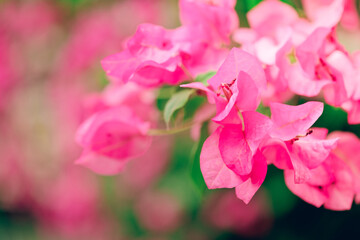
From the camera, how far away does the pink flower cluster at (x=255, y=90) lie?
1.03 feet

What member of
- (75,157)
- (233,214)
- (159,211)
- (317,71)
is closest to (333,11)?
(317,71)

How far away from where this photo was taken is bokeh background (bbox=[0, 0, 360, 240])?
0.82 m

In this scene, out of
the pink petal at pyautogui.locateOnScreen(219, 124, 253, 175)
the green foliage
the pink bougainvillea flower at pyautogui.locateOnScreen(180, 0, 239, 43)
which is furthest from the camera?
the green foliage

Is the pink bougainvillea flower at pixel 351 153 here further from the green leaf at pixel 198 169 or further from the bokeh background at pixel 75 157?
the bokeh background at pixel 75 157

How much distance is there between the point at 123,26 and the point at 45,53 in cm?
22

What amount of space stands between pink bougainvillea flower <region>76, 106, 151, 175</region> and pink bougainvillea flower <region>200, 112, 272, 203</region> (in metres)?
0.14

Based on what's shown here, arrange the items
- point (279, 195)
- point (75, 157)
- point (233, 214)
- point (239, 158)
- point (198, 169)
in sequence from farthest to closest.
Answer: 1. point (75, 157)
2. point (233, 214)
3. point (279, 195)
4. point (198, 169)
5. point (239, 158)

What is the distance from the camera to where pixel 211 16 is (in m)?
0.42

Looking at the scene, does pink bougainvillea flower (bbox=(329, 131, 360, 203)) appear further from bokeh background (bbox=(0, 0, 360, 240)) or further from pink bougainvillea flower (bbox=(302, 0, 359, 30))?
bokeh background (bbox=(0, 0, 360, 240))

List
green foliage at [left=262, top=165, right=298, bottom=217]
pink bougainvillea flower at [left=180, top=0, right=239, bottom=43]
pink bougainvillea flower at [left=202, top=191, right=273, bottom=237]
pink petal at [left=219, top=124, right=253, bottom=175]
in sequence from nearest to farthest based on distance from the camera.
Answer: pink petal at [left=219, top=124, right=253, bottom=175] < pink bougainvillea flower at [left=180, top=0, right=239, bottom=43] < green foliage at [left=262, top=165, right=298, bottom=217] < pink bougainvillea flower at [left=202, top=191, right=273, bottom=237]

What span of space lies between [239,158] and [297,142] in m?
0.06

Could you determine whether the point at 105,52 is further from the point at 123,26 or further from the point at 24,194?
the point at 24,194

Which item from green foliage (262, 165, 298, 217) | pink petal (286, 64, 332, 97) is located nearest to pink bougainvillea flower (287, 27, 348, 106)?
pink petal (286, 64, 332, 97)

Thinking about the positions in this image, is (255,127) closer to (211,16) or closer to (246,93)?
(246,93)
